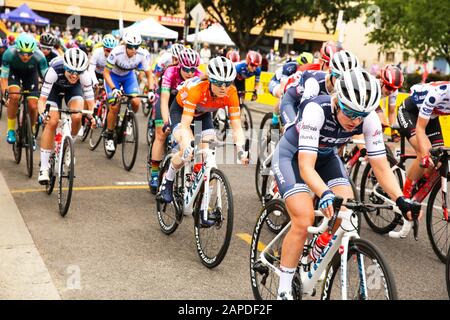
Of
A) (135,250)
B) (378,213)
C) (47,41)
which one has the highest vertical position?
(47,41)

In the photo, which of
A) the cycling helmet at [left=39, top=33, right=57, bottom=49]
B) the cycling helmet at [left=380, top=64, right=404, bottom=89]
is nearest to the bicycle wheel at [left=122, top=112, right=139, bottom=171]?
the cycling helmet at [left=39, top=33, right=57, bottom=49]

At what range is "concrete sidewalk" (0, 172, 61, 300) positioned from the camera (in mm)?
4703

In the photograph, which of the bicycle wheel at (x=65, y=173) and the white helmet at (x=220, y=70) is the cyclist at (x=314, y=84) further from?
the bicycle wheel at (x=65, y=173)

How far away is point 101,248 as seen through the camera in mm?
6004

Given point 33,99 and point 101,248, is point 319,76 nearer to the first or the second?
point 101,248

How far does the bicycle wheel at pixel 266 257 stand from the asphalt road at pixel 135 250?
26 cm

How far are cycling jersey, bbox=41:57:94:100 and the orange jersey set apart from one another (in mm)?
2003

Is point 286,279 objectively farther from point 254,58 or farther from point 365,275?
point 254,58

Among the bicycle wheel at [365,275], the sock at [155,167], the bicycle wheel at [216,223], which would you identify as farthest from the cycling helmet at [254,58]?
the bicycle wheel at [365,275]

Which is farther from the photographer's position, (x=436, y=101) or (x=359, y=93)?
(x=436, y=101)

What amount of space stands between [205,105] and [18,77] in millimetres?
4893

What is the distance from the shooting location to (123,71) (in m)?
10.7

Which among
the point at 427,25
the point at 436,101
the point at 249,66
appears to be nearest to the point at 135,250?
the point at 436,101

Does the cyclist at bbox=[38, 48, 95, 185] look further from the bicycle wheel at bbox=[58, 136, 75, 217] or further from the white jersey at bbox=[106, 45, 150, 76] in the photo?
the white jersey at bbox=[106, 45, 150, 76]
